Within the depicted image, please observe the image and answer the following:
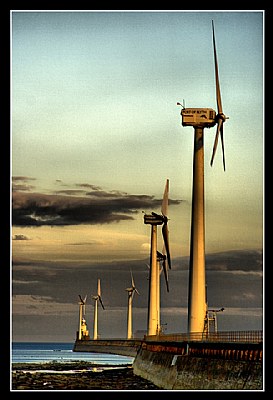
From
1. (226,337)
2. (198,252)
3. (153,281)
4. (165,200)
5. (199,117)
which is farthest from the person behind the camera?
(153,281)

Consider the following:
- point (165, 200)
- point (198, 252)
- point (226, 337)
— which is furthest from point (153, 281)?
point (226, 337)

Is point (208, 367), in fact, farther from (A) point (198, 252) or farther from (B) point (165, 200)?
(B) point (165, 200)

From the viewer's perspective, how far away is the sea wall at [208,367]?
56.0 meters

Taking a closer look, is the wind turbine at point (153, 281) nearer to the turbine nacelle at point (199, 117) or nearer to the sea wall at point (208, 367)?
the sea wall at point (208, 367)

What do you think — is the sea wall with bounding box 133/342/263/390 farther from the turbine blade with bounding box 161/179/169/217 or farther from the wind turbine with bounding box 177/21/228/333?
the turbine blade with bounding box 161/179/169/217

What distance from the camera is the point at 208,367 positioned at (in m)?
65.1

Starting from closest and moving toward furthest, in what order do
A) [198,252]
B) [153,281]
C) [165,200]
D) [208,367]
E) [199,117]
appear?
[208,367] < [198,252] < [199,117] < [165,200] < [153,281]

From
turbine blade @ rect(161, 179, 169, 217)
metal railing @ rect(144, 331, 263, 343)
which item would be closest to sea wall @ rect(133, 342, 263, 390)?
metal railing @ rect(144, 331, 263, 343)

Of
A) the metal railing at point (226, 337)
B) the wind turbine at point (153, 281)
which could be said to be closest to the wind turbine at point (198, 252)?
the metal railing at point (226, 337)

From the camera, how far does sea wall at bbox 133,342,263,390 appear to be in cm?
5603
